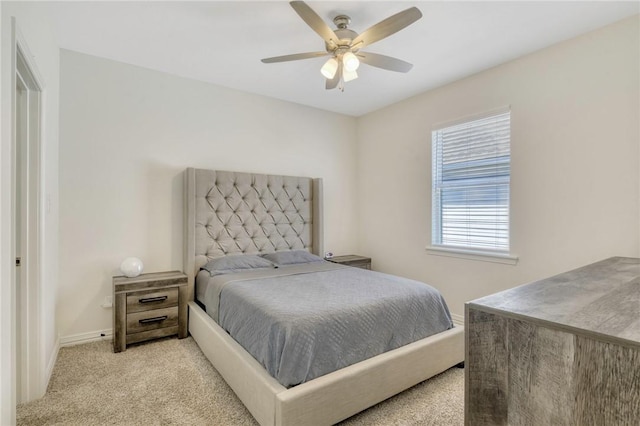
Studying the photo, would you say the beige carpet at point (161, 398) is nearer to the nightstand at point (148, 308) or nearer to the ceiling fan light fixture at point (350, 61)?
the nightstand at point (148, 308)

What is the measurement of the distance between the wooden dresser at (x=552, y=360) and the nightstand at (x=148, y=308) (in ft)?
8.52

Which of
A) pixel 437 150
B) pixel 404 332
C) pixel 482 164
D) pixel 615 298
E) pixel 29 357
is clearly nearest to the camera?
pixel 615 298

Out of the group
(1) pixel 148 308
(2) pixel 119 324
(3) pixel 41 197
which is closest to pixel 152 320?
(1) pixel 148 308

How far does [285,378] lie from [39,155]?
2075mm

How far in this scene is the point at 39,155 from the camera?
1986 millimetres

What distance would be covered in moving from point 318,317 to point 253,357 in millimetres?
479

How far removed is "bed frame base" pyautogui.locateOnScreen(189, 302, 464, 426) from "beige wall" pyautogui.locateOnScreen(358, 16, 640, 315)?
3.70 feet

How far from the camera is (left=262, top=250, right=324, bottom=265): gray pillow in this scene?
10.8 ft

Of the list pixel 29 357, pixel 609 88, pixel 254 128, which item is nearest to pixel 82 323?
pixel 29 357

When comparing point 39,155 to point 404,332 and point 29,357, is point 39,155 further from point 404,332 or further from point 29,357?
point 404,332

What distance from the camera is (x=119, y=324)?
255 centimetres

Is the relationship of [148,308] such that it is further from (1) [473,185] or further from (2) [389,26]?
(1) [473,185]

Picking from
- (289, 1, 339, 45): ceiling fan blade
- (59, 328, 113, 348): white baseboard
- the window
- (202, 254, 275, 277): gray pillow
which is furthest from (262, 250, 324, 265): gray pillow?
(289, 1, 339, 45): ceiling fan blade

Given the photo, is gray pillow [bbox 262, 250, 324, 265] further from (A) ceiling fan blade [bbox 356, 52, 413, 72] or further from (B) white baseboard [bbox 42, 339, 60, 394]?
(A) ceiling fan blade [bbox 356, 52, 413, 72]
